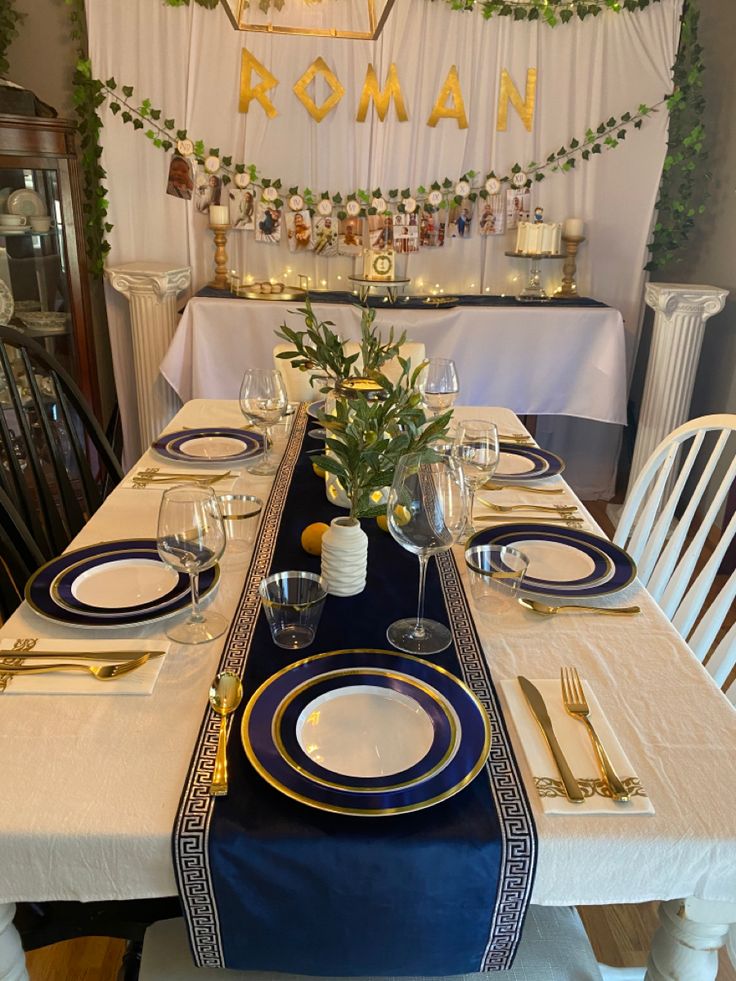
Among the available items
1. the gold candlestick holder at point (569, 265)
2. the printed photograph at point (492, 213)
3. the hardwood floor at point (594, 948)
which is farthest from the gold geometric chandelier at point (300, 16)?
the hardwood floor at point (594, 948)

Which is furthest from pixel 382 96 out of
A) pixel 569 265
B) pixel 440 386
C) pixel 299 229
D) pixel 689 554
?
pixel 689 554

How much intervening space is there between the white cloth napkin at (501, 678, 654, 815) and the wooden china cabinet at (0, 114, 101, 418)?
2624 millimetres

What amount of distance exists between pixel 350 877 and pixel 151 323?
274 cm

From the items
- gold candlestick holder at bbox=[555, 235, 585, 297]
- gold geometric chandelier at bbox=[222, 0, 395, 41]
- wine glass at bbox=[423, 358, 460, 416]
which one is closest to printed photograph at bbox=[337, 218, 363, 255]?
gold candlestick holder at bbox=[555, 235, 585, 297]

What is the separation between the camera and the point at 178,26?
9.73 ft

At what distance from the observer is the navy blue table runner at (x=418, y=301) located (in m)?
3.03

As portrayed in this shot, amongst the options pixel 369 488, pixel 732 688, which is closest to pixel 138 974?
pixel 369 488

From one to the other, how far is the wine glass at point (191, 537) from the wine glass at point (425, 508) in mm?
228

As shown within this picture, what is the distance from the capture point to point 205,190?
3.19 meters

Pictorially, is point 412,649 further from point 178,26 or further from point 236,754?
point 178,26

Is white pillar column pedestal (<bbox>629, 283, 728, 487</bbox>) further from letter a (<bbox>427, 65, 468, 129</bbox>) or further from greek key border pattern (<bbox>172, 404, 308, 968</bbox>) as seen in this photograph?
greek key border pattern (<bbox>172, 404, 308, 968</bbox>)

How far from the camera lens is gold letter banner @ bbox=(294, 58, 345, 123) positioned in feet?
10.1

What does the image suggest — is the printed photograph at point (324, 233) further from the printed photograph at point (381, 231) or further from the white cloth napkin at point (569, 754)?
the white cloth napkin at point (569, 754)

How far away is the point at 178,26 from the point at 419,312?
1.45m
